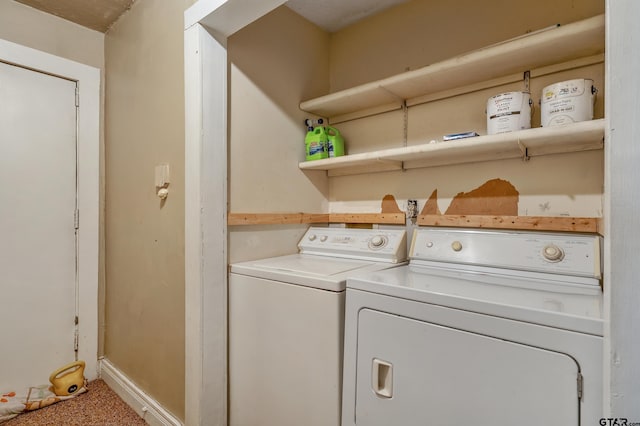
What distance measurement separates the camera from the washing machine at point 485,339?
0.80 metres

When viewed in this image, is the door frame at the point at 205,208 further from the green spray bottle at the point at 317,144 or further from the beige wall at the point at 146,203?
the green spray bottle at the point at 317,144

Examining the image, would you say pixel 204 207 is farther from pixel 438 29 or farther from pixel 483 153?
pixel 438 29

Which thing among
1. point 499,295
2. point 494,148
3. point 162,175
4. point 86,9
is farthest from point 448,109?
point 86,9

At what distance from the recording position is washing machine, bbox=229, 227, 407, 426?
120 cm

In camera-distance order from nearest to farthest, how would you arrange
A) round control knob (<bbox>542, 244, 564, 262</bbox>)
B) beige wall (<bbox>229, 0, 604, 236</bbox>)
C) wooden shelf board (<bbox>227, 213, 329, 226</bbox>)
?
1. round control knob (<bbox>542, 244, 564, 262</bbox>)
2. beige wall (<bbox>229, 0, 604, 236</bbox>)
3. wooden shelf board (<bbox>227, 213, 329, 226</bbox>)

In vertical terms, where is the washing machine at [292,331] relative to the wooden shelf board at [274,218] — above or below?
below

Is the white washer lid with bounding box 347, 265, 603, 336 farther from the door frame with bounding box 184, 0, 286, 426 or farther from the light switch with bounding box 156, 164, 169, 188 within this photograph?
the light switch with bounding box 156, 164, 169, 188

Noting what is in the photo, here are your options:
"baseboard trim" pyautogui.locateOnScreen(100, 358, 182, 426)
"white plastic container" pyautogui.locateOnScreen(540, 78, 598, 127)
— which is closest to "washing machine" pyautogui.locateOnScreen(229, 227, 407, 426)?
"baseboard trim" pyautogui.locateOnScreen(100, 358, 182, 426)

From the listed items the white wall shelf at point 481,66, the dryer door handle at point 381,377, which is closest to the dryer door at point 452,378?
the dryer door handle at point 381,377

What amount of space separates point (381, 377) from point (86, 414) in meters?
1.80

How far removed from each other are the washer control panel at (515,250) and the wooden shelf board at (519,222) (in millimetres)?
47

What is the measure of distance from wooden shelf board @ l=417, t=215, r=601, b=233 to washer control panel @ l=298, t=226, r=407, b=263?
0.21 metres

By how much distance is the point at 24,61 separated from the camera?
6.11 feet

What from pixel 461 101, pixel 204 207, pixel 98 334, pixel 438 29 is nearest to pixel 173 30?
pixel 204 207
